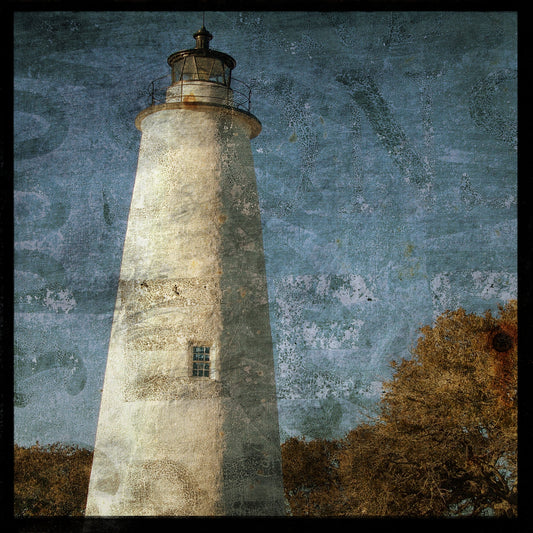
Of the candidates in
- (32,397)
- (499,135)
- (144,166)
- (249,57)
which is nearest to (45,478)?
(32,397)

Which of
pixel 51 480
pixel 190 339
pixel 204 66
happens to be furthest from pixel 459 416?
pixel 204 66

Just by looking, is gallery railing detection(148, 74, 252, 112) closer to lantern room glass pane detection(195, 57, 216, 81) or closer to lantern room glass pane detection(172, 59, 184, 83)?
lantern room glass pane detection(172, 59, 184, 83)

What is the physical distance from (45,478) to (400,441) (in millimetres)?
5008

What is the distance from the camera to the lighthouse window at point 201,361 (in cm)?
811

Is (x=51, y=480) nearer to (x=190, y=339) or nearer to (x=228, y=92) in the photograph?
(x=190, y=339)

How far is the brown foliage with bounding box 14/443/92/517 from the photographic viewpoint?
8.49 metres

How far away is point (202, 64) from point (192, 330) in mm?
3638
